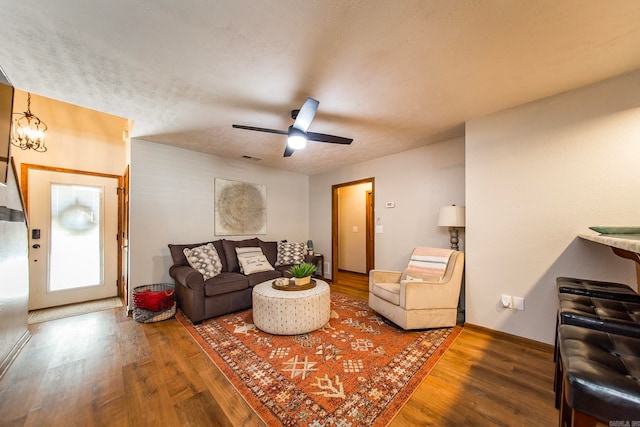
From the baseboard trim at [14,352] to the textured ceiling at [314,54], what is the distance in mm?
2395

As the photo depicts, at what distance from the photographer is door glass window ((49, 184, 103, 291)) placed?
3318mm

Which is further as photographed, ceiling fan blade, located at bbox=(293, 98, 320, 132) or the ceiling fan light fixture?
the ceiling fan light fixture

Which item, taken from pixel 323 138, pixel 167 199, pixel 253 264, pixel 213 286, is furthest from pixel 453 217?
pixel 167 199

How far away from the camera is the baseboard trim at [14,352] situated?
188cm

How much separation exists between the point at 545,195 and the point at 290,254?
3534 millimetres

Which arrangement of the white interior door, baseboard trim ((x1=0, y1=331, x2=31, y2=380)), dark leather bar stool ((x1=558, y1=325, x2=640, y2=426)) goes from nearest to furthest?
dark leather bar stool ((x1=558, y1=325, x2=640, y2=426)), baseboard trim ((x1=0, y1=331, x2=31, y2=380)), the white interior door

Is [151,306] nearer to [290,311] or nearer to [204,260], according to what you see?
[204,260]

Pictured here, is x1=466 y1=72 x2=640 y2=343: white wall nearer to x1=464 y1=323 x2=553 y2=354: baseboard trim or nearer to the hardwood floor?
x1=464 y1=323 x2=553 y2=354: baseboard trim

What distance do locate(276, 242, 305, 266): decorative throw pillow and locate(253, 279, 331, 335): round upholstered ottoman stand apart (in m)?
1.52

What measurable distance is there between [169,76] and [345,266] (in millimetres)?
5188

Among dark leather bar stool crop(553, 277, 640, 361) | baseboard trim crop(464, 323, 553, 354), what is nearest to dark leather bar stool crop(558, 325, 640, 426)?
dark leather bar stool crop(553, 277, 640, 361)

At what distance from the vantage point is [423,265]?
118 inches

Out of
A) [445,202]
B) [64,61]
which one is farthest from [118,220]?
[445,202]

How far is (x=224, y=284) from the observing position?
3020mm
